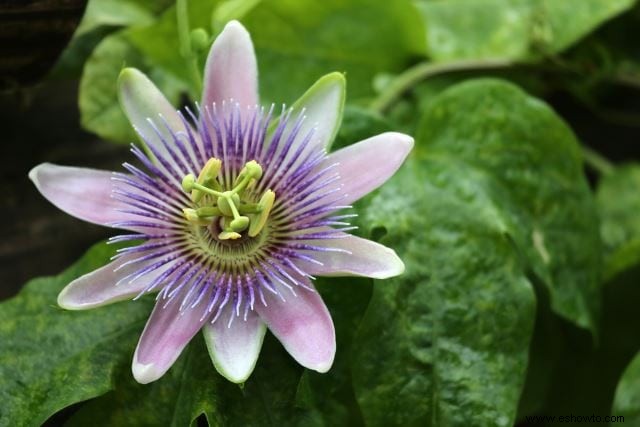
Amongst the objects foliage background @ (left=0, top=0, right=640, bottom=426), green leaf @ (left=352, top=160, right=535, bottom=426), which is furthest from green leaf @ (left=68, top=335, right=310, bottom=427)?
green leaf @ (left=352, top=160, right=535, bottom=426)

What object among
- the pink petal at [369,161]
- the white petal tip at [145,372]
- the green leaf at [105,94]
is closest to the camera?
the white petal tip at [145,372]

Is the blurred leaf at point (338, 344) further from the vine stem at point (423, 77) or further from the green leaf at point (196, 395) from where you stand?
the vine stem at point (423, 77)

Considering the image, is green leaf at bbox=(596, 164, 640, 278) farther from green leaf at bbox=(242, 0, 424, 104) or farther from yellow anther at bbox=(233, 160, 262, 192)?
yellow anther at bbox=(233, 160, 262, 192)

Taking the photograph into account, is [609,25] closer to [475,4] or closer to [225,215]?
[475,4]

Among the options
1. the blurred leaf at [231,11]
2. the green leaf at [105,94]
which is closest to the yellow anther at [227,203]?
the blurred leaf at [231,11]

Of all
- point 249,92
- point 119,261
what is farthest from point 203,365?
point 249,92

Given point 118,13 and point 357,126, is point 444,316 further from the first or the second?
point 118,13
